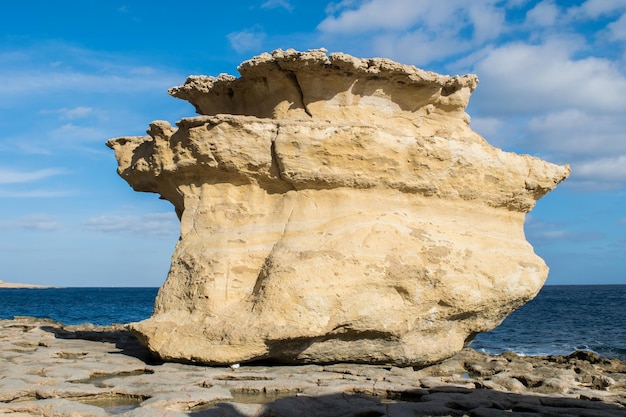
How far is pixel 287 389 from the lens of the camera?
22.0 feet

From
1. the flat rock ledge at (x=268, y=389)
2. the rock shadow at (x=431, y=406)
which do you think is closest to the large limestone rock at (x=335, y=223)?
the flat rock ledge at (x=268, y=389)

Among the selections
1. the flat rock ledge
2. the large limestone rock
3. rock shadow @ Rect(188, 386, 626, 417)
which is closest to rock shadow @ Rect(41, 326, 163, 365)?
the flat rock ledge

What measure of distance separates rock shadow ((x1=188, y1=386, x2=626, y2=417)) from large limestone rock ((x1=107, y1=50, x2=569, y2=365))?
152 centimetres

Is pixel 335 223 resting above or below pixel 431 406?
above

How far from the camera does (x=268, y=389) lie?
670 centimetres

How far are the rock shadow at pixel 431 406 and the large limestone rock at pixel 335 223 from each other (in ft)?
4.99

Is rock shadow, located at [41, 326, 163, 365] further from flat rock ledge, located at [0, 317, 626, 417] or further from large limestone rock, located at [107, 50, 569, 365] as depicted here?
large limestone rock, located at [107, 50, 569, 365]

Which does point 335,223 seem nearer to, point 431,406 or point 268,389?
point 268,389

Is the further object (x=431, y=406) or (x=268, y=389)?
(x=268, y=389)

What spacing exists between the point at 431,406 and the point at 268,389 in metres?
1.75

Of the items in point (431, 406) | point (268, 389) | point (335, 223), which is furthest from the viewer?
point (335, 223)

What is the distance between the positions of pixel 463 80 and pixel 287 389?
5.74m

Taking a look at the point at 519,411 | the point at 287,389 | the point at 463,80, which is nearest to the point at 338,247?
the point at 287,389

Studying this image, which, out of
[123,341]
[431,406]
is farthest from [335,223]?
[123,341]
